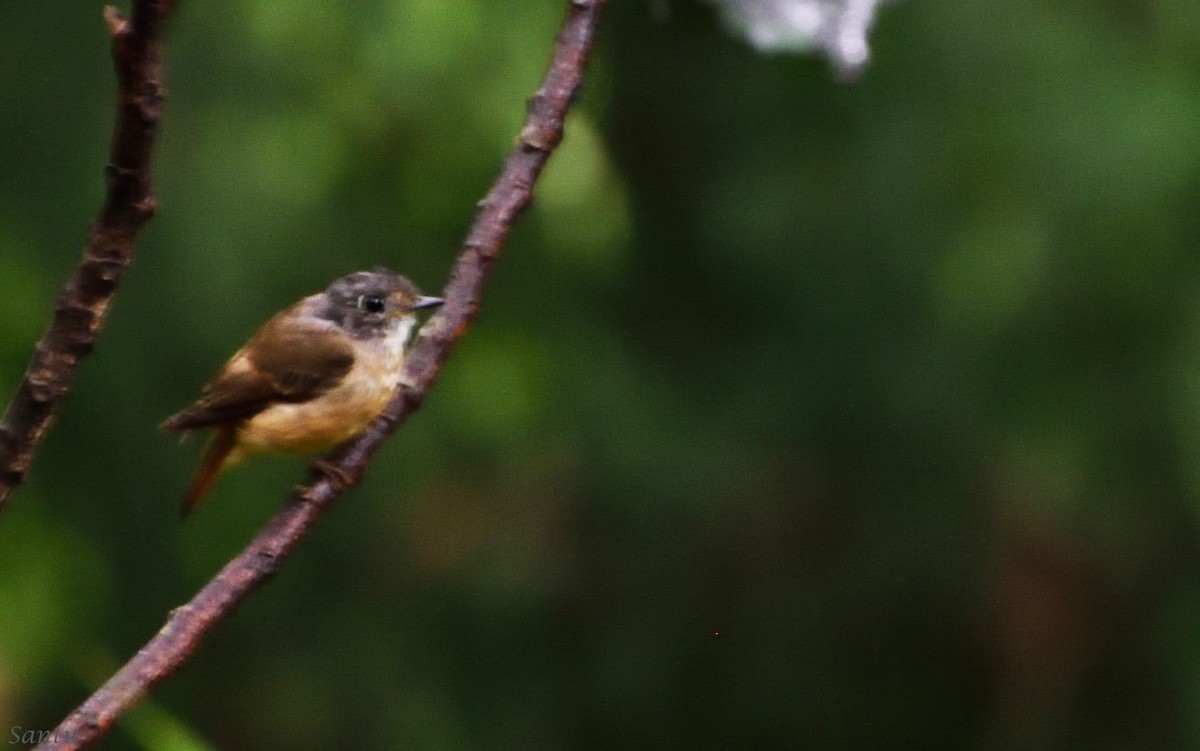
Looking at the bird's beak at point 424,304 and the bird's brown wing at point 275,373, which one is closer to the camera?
the bird's brown wing at point 275,373

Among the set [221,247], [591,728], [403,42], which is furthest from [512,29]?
[591,728]

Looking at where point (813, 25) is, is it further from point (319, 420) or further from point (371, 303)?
point (371, 303)

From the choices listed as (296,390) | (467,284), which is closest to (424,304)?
(296,390)

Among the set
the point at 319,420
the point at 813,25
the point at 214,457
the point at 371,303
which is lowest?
the point at 214,457

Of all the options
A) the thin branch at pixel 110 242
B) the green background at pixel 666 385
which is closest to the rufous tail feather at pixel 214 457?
the green background at pixel 666 385

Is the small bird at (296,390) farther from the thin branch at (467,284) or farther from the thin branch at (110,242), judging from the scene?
the thin branch at (110,242)

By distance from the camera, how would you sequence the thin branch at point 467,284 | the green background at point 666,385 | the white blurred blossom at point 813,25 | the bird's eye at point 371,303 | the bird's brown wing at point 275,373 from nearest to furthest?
the thin branch at point 467,284, the white blurred blossom at point 813,25, the bird's brown wing at point 275,373, the bird's eye at point 371,303, the green background at point 666,385

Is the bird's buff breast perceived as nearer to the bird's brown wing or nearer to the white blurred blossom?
the bird's brown wing
